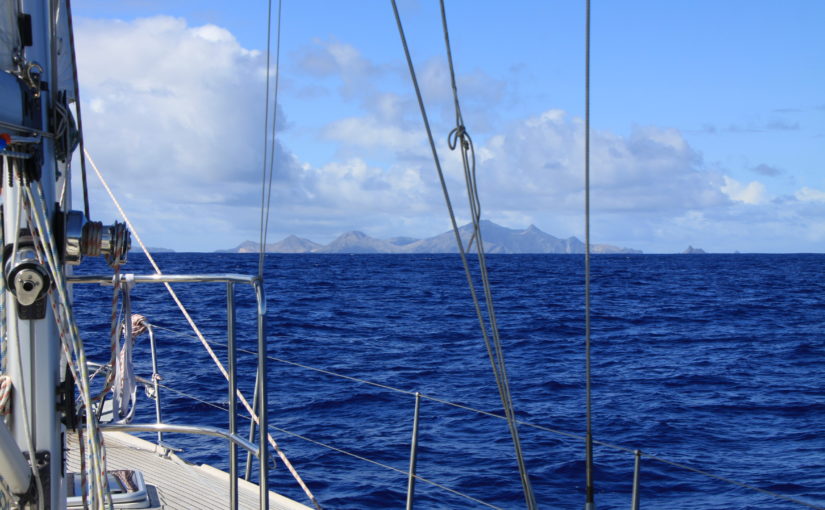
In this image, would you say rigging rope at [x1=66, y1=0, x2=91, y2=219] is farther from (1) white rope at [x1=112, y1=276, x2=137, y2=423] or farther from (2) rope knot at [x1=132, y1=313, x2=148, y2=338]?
(2) rope knot at [x1=132, y1=313, x2=148, y2=338]

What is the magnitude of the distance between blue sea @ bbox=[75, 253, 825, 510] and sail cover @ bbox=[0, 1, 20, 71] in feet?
12.0

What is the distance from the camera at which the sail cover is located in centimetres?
213

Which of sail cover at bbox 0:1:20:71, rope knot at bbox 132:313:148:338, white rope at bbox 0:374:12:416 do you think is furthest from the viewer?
rope knot at bbox 132:313:148:338

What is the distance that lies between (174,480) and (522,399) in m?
7.71

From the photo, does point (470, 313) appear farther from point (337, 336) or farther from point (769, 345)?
point (769, 345)

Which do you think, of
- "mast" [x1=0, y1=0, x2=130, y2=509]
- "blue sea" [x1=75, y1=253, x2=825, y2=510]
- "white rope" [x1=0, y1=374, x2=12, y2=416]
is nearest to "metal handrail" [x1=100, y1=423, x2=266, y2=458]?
"mast" [x1=0, y1=0, x2=130, y2=509]

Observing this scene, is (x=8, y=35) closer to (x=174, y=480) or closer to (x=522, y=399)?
(x=174, y=480)

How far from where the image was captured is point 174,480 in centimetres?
470

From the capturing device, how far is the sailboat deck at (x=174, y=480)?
427cm

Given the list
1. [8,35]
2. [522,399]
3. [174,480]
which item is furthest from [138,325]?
[522,399]

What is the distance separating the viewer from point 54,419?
2.35m

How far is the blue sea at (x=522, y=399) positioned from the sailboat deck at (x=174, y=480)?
931 mm

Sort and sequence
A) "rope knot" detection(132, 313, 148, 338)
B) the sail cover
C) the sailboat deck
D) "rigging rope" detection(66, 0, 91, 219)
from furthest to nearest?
the sailboat deck → "rope knot" detection(132, 313, 148, 338) → "rigging rope" detection(66, 0, 91, 219) → the sail cover

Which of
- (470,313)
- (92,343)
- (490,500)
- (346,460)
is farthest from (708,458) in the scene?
(470,313)
